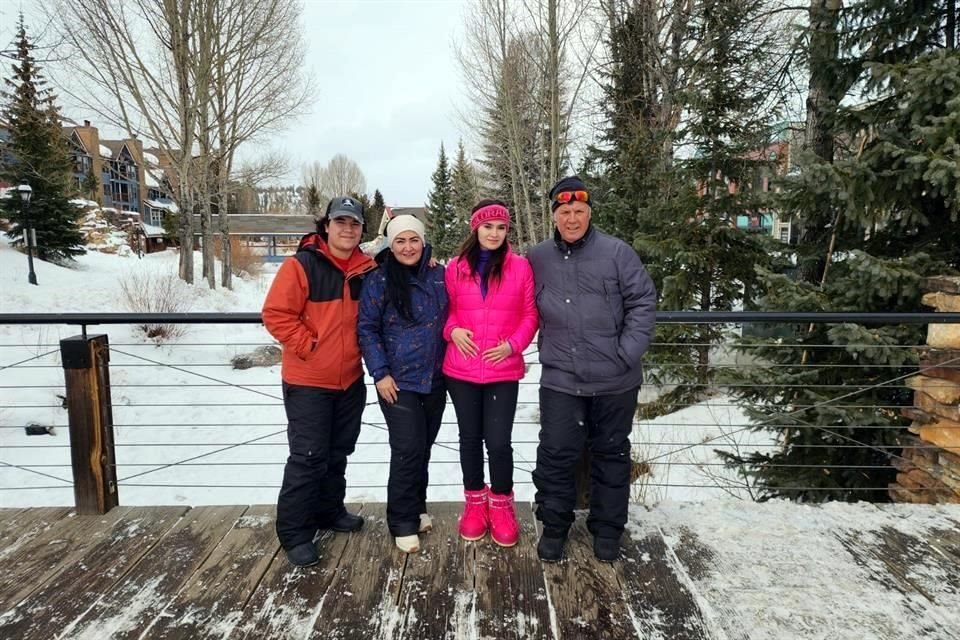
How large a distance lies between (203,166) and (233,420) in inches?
412

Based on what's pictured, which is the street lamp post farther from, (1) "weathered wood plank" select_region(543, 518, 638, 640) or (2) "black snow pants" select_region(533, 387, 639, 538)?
(1) "weathered wood plank" select_region(543, 518, 638, 640)

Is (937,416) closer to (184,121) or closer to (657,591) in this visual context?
(657,591)

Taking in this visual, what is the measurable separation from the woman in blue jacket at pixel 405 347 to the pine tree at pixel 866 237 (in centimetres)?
226

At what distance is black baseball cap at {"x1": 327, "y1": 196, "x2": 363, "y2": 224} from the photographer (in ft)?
7.36

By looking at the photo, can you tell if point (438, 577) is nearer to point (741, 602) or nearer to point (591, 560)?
point (591, 560)

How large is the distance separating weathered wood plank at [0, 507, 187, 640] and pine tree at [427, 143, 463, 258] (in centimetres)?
2905

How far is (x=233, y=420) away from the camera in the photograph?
800 centimetres

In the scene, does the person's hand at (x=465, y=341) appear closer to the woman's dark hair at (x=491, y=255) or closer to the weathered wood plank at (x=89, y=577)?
the woman's dark hair at (x=491, y=255)

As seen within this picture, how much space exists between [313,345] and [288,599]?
91 centimetres

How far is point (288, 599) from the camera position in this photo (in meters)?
1.96

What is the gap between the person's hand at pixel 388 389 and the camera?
2.22 meters

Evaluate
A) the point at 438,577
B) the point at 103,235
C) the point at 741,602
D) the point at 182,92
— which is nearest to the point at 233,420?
the point at 438,577

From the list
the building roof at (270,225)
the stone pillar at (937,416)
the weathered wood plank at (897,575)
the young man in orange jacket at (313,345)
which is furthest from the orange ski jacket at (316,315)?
the building roof at (270,225)

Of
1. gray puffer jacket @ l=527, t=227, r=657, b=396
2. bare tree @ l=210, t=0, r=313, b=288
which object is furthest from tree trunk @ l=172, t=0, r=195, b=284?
gray puffer jacket @ l=527, t=227, r=657, b=396
